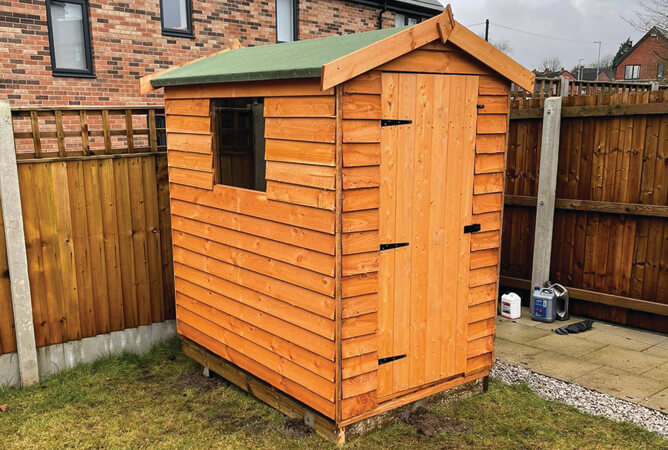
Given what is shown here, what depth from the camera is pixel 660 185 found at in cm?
635

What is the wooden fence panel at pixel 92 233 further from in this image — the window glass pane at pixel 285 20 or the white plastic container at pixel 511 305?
the window glass pane at pixel 285 20

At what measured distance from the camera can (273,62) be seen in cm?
435

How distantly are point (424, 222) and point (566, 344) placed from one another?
9.49 feet

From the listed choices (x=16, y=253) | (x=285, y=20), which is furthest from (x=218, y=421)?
(x=285, y=20)

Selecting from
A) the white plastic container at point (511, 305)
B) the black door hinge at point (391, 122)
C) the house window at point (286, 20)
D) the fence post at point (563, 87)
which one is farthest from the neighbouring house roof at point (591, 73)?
the black door hinge at point (391, 122)

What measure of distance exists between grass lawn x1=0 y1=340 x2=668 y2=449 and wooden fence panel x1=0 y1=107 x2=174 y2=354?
0.59 metres

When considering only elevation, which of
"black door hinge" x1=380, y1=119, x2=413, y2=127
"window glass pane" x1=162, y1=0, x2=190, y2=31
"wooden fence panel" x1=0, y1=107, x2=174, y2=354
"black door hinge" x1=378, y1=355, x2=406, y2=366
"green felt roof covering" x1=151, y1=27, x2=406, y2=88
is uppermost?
"window glass pane" x1=162, y1=0, x2=190, y2=31

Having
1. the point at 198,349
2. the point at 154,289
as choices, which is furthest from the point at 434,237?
the point at 154,289

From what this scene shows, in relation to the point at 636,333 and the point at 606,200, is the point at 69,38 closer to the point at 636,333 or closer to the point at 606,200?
the point at 606,200

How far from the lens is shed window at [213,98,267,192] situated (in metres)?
5.88

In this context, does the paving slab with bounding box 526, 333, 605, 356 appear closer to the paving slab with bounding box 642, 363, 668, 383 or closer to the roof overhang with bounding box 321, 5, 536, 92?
the paving slab with bounding box 642, 363, 668, 383

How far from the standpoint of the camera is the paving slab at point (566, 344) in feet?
19.9

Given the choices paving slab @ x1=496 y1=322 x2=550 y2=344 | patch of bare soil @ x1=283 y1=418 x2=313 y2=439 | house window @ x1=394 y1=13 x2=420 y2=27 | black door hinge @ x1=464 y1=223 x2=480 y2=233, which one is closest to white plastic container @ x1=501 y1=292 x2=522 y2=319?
paving slab @ x1=496 y1=322 x2=550 y2=344

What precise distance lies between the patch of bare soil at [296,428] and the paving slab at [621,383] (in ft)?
8.15
